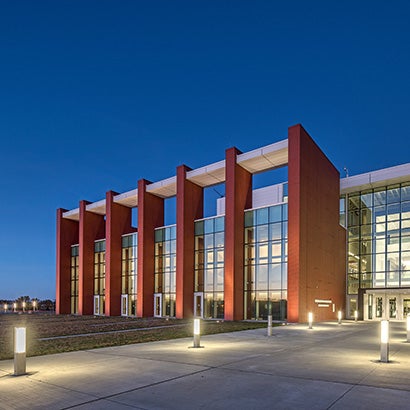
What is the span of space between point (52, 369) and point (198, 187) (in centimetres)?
3077

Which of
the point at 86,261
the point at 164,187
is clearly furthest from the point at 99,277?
the point at 164,187

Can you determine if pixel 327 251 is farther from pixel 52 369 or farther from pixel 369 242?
pixel 52 369

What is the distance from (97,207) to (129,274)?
29.9 feet

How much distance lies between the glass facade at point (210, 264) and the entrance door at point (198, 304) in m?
0.21

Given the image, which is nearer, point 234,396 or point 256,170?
point 234,396

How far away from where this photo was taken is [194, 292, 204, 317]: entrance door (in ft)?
120

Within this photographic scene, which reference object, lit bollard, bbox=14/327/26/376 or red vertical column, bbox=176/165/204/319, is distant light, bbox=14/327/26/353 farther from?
red vertical column, bbox=176/165/204/319

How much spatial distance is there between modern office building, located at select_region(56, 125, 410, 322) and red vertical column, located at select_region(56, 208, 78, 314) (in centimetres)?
734

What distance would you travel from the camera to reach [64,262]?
53031 millimetres

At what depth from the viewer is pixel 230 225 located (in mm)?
33250

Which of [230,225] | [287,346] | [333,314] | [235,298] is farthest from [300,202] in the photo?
[287,346]

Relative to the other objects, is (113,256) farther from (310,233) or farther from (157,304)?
(310,233)

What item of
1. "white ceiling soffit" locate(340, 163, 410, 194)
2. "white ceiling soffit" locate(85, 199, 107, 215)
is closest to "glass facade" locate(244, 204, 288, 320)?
"white ceiling soffit" locate(340, 163, 410, 194)

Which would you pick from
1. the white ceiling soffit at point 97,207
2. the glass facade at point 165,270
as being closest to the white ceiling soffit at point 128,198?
the white ceiling soffit at point 97,207
